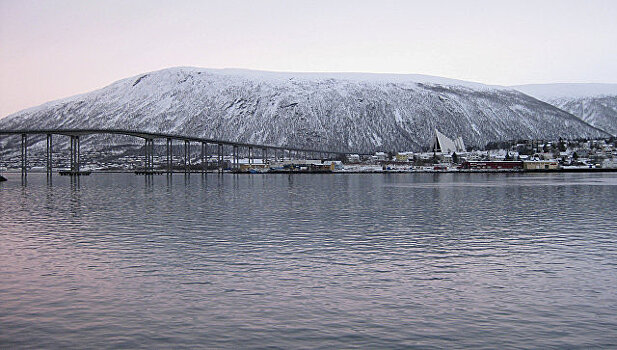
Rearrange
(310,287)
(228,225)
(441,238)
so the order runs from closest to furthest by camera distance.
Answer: (310,287)
(441,238)
(228,225)

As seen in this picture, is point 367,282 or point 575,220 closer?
point 367,282

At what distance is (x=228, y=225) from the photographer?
3856 centimetres

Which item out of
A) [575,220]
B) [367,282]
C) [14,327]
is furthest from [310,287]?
[575,220]

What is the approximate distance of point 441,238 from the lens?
31.5m

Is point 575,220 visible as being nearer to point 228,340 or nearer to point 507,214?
point 507,214

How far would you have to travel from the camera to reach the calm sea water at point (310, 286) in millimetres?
14133

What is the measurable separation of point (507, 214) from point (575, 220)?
5.69m

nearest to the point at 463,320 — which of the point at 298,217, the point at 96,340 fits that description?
the point at 96,340

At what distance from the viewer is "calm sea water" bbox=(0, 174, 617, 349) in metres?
14.1

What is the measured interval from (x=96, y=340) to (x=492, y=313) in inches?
393

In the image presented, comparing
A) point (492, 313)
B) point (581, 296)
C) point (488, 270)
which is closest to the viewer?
point (492, 313)

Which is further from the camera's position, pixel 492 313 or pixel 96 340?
Answer: pixel 492 313

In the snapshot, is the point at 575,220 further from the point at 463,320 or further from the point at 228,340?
the point at 228,340

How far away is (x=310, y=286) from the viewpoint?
63.2 ft
